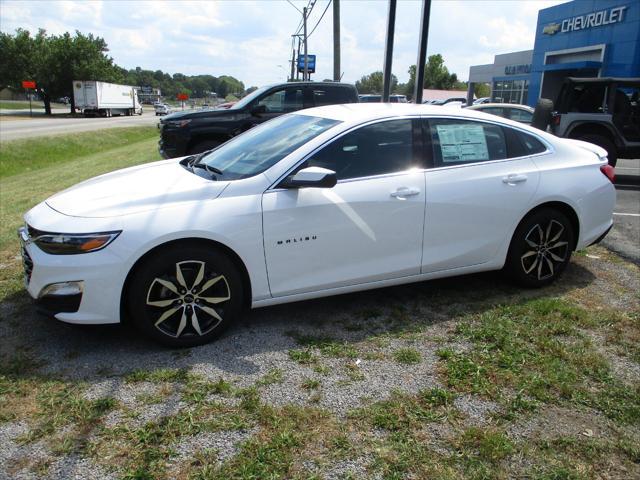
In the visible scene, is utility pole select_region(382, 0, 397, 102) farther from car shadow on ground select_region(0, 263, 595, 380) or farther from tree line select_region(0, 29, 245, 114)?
tree line select_region(0, 29, 245, 114)

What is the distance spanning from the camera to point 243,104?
953 centimetres

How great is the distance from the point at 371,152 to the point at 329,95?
6313mm

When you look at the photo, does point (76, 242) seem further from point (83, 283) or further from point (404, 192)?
point (404, 192)

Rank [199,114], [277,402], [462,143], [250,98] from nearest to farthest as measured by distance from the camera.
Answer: [277,402], [462,143], [199,114], [250,98]

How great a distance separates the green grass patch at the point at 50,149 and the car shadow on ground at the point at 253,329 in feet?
41.8

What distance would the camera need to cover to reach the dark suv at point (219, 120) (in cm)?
922

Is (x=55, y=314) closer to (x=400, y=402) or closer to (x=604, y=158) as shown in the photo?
(x=400, y=402)

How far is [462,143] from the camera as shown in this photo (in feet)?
14.3

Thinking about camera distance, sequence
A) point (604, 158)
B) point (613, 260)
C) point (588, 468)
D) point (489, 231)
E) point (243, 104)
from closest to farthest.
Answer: point (588, 468), point (489, 231), point (604, 158), point (613, 260), point (243, 104)

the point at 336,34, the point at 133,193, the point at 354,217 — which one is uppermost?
the point at 336,34

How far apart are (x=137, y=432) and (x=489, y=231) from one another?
3000 mm

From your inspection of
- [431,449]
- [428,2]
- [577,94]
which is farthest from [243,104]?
[431,449]

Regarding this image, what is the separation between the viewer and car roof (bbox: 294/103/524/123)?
4.16m

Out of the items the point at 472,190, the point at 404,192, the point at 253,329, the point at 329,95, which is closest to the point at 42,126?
the point at 329,95
